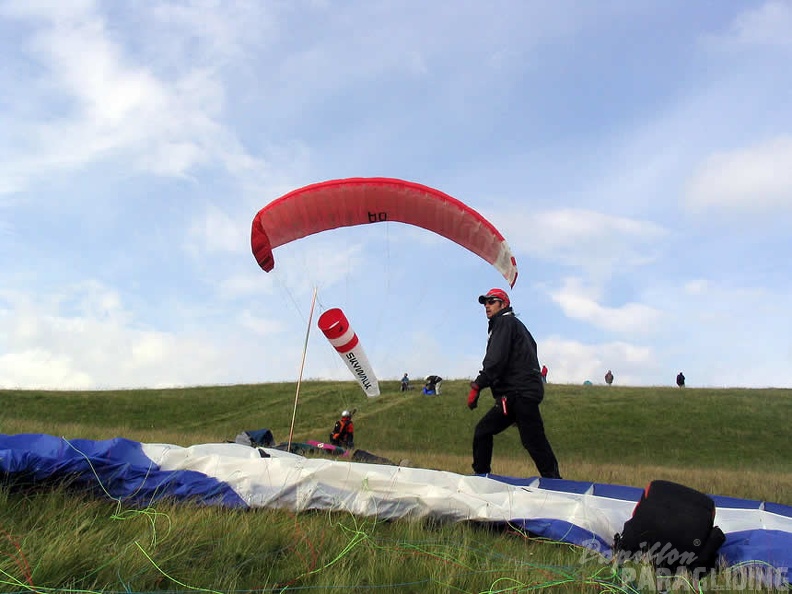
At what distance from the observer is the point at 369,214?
809 cm

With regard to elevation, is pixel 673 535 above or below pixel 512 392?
below

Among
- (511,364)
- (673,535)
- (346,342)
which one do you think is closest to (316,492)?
(673,535)

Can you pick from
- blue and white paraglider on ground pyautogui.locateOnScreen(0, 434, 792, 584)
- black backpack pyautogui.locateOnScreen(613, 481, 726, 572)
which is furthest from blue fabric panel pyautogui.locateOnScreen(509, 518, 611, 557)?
black backpack pyautogui.locateOnScreen(613, 481, 726, 572)

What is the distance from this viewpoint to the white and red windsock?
28.7 feet

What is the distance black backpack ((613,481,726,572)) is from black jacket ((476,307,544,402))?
2909 mm

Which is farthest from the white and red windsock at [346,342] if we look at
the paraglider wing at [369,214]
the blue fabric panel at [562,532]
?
the blue fabric panel at [562,532]

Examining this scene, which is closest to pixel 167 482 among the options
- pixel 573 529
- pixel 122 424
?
pixel 573 529

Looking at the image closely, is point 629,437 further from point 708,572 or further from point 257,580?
point 257,580

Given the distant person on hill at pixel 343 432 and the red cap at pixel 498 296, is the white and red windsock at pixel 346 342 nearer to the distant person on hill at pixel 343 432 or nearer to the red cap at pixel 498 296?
the red cap at pixel 498 296

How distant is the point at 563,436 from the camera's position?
71.4ft

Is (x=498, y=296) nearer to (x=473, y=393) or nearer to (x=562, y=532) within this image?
(x=473, y=393)

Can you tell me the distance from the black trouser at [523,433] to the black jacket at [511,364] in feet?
0.37

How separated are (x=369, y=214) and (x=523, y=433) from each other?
3.74 meters

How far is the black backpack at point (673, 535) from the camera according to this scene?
298 cm
